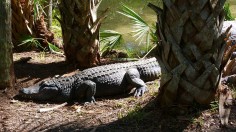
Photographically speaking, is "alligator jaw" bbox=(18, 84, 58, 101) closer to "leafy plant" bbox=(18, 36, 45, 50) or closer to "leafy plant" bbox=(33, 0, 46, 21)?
"leafy plant" bbox=(18, 36, 45, 50)

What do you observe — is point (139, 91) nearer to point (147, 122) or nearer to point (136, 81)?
point (136, 81)

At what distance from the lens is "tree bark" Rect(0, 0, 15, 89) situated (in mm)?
4387

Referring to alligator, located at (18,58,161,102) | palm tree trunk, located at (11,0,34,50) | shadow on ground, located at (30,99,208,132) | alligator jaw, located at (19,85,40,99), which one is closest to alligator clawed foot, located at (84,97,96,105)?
alligator, located at (18,58,161,102)

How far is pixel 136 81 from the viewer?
16.2 ft

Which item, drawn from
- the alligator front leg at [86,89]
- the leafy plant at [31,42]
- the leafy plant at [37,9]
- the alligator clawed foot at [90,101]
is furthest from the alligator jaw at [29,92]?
the leafy plant at [37,9]

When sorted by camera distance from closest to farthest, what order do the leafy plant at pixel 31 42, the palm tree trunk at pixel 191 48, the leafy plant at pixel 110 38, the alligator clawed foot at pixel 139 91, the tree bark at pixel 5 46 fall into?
the palm tree trunk at pixel 191 48 → the tree bark at pixel 5 46 → the alligator clawed foot at pixel 139 91 → the leafy plant at pixel 110 38 → the leafy plant at pixel 31 42

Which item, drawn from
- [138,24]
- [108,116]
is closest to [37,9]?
[138,24]

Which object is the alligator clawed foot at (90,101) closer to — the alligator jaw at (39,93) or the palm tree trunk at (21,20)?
the alligator jaw at (39,93)

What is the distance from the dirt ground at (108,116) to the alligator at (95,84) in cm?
12

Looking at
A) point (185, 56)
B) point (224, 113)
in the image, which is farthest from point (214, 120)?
point (185, 56)

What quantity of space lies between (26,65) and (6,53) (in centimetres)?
129

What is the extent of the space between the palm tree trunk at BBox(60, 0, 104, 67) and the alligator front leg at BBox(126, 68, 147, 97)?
2.36ft

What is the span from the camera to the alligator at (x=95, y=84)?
4.72 metres

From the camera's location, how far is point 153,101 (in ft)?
12.6
